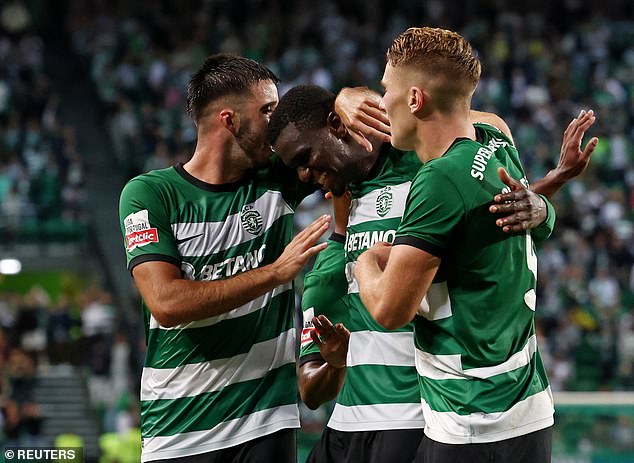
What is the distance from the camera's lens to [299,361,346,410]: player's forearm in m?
4.12

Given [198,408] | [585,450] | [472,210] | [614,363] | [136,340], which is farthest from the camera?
[136,340]

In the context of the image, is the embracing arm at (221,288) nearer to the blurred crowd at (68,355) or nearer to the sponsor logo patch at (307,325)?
the sponsor logo patch at (307,325)

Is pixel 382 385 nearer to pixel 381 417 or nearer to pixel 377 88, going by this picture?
pixel 381 417

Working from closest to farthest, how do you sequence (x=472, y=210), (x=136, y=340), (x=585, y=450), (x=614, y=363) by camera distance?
(x=472, y=210) < (x=585, y=450) < (x=614, y=363) < (x=136, y=340)

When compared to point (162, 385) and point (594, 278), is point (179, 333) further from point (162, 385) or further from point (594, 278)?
point (594, 278)

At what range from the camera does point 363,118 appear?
401 centimetres

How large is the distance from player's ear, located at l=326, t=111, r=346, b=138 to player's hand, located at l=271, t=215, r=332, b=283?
39 centimetres

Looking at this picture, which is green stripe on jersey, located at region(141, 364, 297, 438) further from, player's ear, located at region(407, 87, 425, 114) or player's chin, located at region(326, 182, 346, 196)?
player's ear, located at region(407, 87, 425, 114)

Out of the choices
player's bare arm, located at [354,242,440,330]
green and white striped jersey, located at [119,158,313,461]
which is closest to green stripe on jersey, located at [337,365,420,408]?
green and white striped jersey, located at [119,158,313,461]

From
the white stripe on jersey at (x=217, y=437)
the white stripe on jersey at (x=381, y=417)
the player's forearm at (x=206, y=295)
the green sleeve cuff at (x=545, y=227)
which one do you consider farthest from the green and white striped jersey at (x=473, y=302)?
the white stripe on jersey at (x=217, y=437)

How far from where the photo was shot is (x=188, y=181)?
163 inches

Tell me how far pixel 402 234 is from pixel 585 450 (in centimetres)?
587

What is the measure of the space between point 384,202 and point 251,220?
55 cm

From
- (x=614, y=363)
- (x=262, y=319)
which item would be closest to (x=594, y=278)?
(x=614, y=363)
